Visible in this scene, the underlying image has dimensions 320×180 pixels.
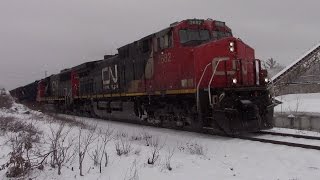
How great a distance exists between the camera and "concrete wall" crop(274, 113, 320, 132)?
1576 cm

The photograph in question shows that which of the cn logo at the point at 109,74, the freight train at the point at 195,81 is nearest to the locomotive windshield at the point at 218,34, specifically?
the freight train at the point at 195,81

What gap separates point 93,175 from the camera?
22.8 feet

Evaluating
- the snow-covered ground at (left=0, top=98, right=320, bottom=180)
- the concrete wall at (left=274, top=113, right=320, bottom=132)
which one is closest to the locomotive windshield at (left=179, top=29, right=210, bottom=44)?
the snow-covered ground at (left=0, top=98, right=320, bottom=180)

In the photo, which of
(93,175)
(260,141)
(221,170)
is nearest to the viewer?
(93,175)

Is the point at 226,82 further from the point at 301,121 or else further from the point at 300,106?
the point at 300,106

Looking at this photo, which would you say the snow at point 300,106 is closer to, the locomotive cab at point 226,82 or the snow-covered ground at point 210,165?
the locomotive cab at point 226,82

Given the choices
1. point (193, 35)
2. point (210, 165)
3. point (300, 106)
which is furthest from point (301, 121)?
point (210, 165)

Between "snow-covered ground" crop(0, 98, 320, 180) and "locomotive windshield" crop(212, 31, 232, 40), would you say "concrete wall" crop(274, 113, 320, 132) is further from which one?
"snow-covered ground" crop(0, 98, 320, 180)

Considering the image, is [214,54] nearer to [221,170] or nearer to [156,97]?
[156,97]

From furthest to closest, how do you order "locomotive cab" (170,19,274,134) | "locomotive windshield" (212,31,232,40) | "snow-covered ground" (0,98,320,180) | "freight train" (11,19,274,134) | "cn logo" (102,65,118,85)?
"cn logo" (102,65,118,85) → "locomotive windshield" (212,31,232,40) → "freight train" (11,19,274,134) → "locomotive cab" (170,19,274,134) → "snow-covered ground" (0,98,320,180)

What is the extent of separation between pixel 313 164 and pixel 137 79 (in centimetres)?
977

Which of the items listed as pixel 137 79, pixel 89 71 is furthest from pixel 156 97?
pixel 89 71

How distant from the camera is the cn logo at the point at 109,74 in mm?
18953

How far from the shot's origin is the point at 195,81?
12.0 m
